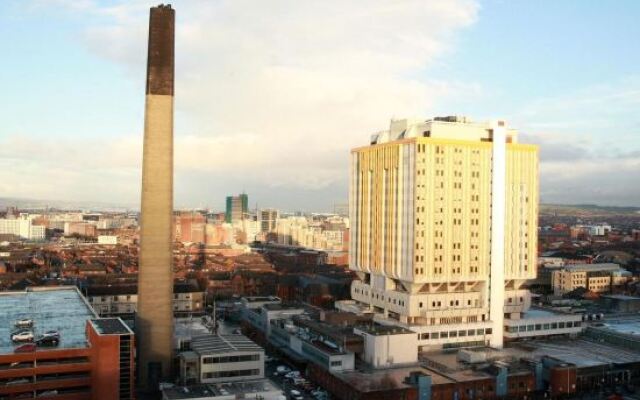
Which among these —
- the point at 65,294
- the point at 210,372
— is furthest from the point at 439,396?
the point at 65,294

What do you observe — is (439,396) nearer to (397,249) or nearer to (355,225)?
(397,249)

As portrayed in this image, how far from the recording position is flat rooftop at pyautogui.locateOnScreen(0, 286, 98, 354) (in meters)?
44.2

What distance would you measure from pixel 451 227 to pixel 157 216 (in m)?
25.5

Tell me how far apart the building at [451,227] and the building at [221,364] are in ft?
49.9

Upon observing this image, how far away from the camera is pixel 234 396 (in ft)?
136

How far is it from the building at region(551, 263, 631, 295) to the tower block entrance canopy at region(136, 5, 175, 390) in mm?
67397

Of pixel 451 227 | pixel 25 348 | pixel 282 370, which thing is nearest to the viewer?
pixel 25 348

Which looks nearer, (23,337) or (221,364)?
(23,337)

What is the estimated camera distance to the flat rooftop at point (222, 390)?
40.9 meters

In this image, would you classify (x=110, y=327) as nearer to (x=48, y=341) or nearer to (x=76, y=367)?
(x=76, y=367)

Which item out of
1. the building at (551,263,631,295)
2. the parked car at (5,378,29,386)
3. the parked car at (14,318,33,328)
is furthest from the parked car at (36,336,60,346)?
the building at (551,263,631,295)

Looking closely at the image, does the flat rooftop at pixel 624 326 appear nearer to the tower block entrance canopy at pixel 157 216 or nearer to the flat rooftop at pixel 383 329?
the flat rooftop at pixel 383 329

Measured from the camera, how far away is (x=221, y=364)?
151 feet

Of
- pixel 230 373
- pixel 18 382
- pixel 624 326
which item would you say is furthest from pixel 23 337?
pixel 624 326
